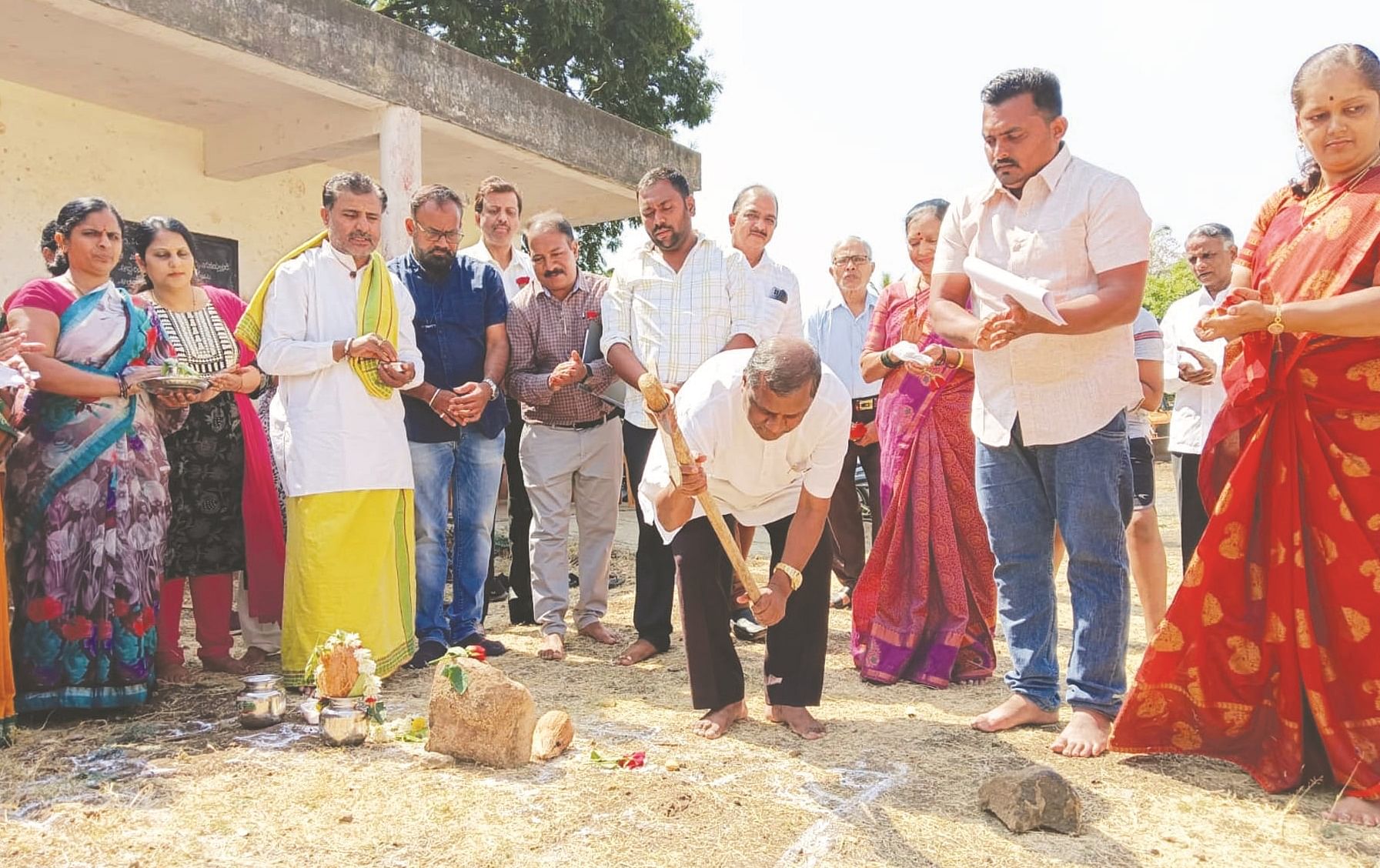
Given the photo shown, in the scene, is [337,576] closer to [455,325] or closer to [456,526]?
[456,526]

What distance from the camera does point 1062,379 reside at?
3.51 meters

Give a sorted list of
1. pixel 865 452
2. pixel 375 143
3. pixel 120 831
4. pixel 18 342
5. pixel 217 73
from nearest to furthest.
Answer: pixel 120 831, pixel 18 342, pixel 865 452, pixel 217 73, pixel 375 143

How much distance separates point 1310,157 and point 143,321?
13.4 ft

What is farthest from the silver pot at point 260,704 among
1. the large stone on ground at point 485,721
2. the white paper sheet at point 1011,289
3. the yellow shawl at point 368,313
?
the white paper sheet at point 1011,289

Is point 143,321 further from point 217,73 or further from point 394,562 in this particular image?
point 217,73

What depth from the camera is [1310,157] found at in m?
3.25

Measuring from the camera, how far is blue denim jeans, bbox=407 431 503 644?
4945 millimetres

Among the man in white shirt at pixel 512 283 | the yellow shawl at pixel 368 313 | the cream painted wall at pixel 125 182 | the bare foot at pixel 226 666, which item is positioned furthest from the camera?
the cream painted wall at pixel 125 182

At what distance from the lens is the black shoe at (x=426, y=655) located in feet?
15.6

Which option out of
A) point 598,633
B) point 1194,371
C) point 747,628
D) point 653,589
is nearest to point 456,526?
point 598,633

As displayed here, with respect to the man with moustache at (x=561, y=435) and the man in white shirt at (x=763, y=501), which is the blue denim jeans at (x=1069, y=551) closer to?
the man in white shirt at (x=763, y=501)

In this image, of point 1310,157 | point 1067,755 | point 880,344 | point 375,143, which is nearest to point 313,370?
point 880,344

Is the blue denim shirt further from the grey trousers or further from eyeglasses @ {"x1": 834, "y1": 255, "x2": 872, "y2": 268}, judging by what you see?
eyeglasses @ {"x1": 834, "y1": 255, "x2": 872, "y2": 268}

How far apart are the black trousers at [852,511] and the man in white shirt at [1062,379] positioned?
192 cm
